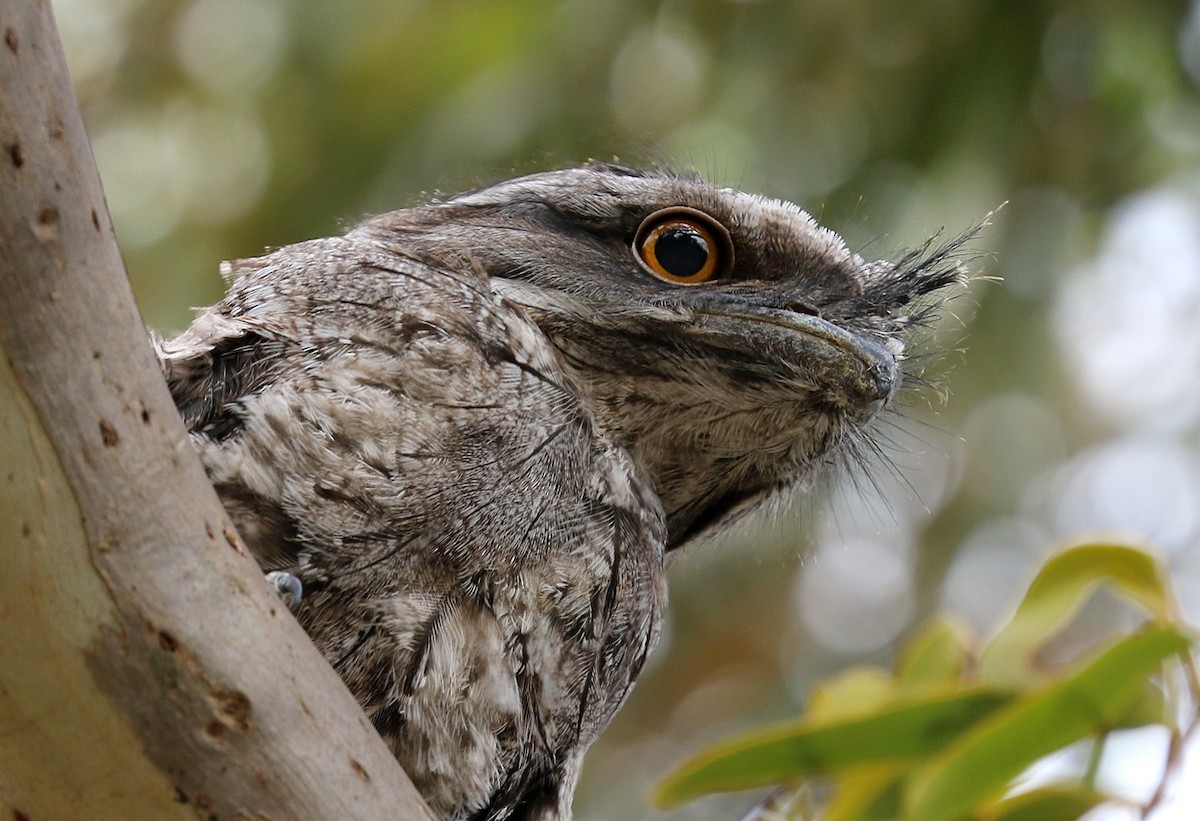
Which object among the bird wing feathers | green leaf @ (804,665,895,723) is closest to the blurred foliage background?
green leaf @ (804,665,895,723)

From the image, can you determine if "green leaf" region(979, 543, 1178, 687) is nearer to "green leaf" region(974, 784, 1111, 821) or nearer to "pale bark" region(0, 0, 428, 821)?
"green leaf" region(974, 784, 1111, 821)

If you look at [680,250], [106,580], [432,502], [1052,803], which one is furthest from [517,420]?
[1052,803]

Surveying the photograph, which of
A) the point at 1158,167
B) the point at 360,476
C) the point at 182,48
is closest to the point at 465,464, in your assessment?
the point at 360,476

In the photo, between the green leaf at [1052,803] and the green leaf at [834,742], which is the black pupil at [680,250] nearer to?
the green leaf at [834,742]

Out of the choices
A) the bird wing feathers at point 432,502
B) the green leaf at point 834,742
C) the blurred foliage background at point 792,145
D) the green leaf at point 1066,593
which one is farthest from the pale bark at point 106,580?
the blurred foliage background at point 792,145

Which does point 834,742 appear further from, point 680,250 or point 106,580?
point 106,580

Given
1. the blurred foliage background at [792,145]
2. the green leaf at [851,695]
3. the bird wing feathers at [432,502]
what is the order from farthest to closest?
the blurred foliage background at [792,145]
the green leaf at [851,695]
the bird wing feathers at [432,502]
